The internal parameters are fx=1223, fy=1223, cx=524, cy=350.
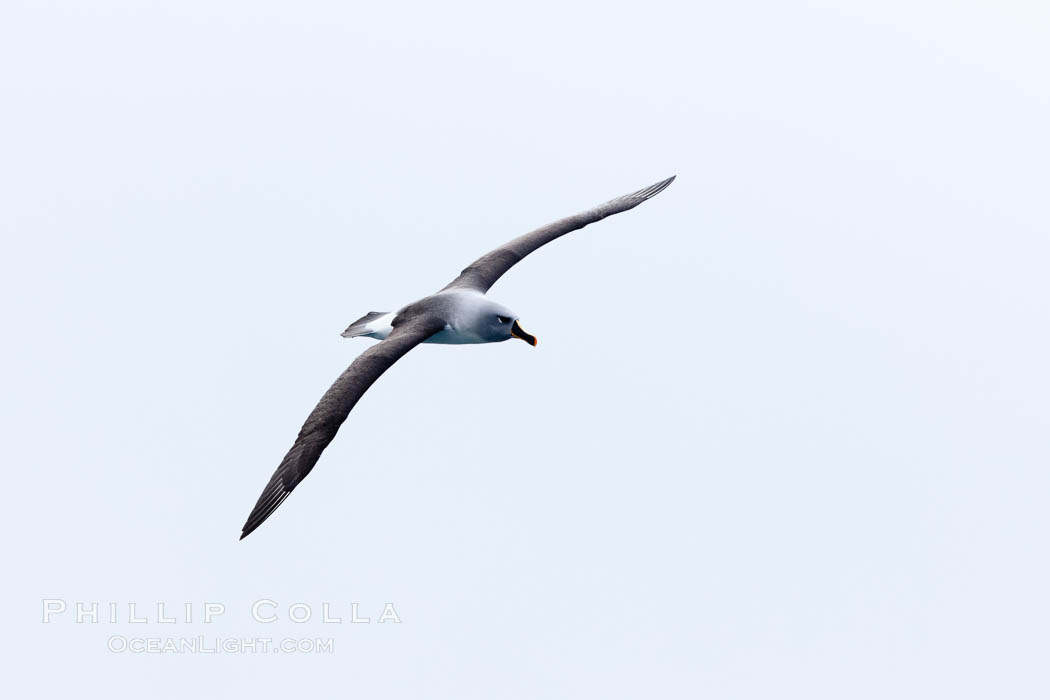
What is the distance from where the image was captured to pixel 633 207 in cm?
1927

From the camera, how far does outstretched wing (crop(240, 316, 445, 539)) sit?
13.3m

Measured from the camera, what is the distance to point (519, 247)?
17953 mm

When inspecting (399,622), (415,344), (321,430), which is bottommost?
(399,622)

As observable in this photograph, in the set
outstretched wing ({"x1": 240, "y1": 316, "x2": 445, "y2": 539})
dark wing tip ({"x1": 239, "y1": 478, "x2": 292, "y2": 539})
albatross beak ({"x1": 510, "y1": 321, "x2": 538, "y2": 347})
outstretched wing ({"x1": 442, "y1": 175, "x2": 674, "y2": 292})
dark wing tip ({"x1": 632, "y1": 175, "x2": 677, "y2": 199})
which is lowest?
dark wing tip ({"x1": 239, "y1": 478, "x2": 292, "y2": 539})

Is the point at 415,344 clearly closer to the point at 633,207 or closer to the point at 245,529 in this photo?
the point at 245,529

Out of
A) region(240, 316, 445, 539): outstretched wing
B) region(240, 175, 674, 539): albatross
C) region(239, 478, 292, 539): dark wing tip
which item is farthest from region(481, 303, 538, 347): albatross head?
region(239, 478, 292, 539): dark wing tip

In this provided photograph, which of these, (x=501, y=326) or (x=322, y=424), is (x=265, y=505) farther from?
(x=501, y=326)

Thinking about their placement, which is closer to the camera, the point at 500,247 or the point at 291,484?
the point at 291,484

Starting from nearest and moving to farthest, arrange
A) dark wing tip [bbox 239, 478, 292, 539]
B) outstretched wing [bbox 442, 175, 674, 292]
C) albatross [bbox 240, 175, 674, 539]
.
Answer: dark wing tip [bbox 239, 478, 292, 539] → albatross [bbox 240, 175, 674, 539] → outstretched wing [bbox 442, 175, 674, 292]

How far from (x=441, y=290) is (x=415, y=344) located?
2.18m

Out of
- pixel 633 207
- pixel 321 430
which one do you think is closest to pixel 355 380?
pixel 321 430

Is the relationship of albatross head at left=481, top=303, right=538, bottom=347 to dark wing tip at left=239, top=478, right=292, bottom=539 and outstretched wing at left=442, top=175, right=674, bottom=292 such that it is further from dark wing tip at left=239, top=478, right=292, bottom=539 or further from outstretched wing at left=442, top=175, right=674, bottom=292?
dark wing tip at left=239, top=478, right=292, bottom=539

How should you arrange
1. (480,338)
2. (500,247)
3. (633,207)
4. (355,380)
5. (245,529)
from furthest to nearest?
(633,207)
(500,247)
(480,338)
(355,380)
(245,529)

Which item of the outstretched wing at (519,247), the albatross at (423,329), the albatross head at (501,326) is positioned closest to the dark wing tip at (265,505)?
the albatross at (423,329)
